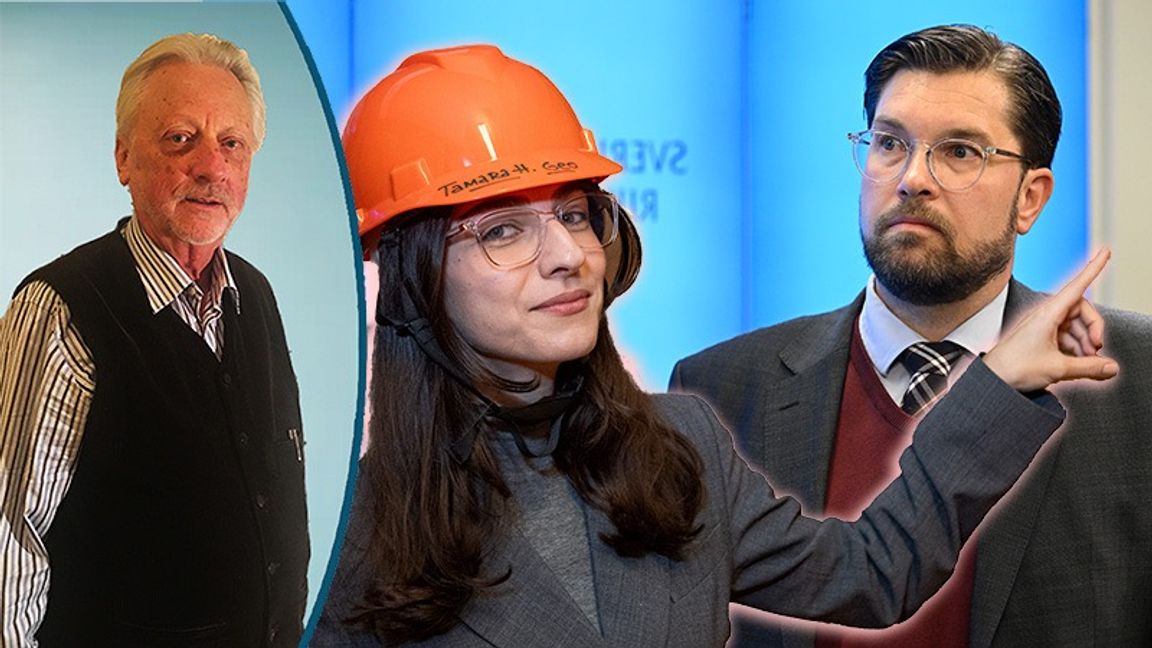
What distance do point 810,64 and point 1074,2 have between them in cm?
51

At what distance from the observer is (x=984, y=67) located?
189 cm

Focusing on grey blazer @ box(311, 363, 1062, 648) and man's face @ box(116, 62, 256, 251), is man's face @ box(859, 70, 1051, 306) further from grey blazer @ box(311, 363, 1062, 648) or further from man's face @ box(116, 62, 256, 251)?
man's face @ box(116, 62, 256, 251)

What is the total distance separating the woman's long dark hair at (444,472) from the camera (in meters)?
1.26

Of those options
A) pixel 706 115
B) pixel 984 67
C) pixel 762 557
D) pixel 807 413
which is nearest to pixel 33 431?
pixel 762 557

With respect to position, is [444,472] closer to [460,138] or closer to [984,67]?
[460,138]

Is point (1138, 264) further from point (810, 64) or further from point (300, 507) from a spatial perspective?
point (300, 507)

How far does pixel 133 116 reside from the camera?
1.85 feet

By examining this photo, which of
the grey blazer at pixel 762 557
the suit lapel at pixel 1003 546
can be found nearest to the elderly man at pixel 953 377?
the suit lapel at pixel 1003 546

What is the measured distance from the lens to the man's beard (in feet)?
6.06

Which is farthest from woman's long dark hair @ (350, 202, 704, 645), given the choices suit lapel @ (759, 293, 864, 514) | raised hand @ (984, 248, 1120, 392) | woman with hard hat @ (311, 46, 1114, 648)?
suit lapel @ (759, 293, 864, 514)

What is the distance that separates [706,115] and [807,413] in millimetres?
927

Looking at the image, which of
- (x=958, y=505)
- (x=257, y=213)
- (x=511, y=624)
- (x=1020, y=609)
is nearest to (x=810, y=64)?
(x=1020, y=609)

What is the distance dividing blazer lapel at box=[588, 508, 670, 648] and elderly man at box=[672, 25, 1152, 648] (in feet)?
1.73

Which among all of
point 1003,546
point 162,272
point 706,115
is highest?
point 706,115
